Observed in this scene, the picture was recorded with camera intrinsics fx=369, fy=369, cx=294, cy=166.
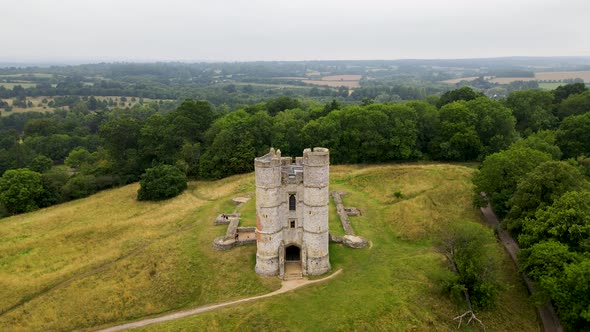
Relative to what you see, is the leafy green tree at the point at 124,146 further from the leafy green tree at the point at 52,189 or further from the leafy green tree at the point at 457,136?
the leafy green tree at the point at 457,136

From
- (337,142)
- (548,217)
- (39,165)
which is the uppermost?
(337,142)

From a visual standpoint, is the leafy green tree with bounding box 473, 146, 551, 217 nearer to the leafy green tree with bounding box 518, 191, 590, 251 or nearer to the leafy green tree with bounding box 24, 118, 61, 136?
the leafy green tree with bounding box 518, 191, 590, 251

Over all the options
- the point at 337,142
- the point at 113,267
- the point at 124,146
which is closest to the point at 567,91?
the point at 337,142

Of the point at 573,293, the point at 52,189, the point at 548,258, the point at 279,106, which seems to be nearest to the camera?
the point at 573,293

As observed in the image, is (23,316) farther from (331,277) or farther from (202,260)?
(331,277)

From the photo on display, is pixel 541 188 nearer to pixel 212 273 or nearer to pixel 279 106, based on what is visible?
pixel 212 273

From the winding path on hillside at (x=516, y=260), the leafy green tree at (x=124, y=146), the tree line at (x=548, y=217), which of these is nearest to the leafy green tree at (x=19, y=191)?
the leafy green tree at (x=124, y=146)
